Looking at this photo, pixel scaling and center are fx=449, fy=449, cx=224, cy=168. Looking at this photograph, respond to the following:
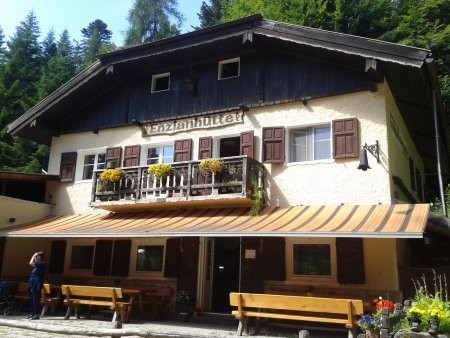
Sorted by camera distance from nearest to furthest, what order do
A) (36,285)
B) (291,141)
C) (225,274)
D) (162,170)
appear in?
(36,285), (291,141), (162,170), (225,274)

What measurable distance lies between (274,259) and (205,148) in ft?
13.1

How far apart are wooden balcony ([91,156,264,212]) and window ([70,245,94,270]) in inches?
74.9

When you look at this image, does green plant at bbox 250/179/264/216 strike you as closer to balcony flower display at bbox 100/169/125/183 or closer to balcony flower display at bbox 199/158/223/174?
balcony flower display at bbox 199/158/223/174

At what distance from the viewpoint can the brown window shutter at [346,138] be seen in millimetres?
11500

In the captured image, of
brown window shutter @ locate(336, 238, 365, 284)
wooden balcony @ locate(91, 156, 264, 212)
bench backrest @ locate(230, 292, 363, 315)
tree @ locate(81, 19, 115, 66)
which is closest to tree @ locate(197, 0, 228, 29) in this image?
tree @ locate(81, 19, 115, 66)

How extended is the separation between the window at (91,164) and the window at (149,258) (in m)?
3.56

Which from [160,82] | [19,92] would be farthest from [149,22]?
[160,82]

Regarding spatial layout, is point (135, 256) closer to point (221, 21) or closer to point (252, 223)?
point (252, 223)

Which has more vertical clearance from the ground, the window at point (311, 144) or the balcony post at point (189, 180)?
the window at point (311, 144)

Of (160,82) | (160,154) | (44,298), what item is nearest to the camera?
(44,298)

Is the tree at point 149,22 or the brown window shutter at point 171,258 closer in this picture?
the brown window shutter at point 171,258

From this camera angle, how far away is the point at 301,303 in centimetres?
909

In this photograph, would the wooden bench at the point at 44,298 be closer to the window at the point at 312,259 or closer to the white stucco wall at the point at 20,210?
the white stucco wall at the point at 20,210

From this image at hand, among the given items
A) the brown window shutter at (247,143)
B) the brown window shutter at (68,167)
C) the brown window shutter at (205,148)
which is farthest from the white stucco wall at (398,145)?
the brown window shutter at (68,167)
